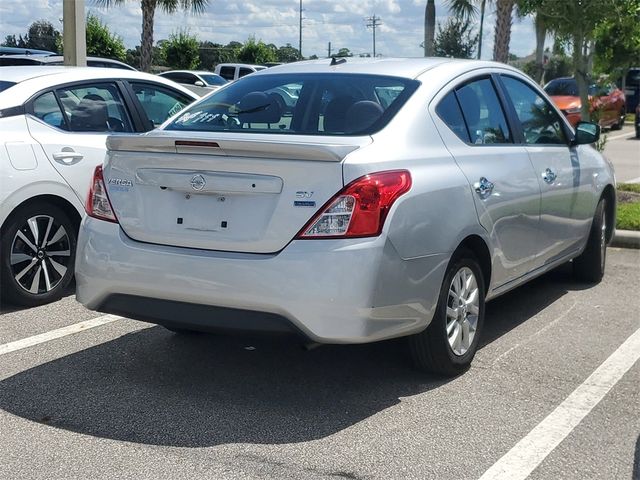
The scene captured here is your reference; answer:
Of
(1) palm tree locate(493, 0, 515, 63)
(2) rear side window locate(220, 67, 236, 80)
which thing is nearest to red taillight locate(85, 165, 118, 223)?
(1) palm tree locate(493, 0, 515, 63)

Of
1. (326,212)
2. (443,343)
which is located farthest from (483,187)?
(326,212)

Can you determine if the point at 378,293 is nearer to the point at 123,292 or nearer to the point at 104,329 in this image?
the point at 123,292

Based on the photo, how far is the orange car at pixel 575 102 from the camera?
21094mm

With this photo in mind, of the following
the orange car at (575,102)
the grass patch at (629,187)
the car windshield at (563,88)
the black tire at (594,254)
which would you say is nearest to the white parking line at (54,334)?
the black tire at (594,254)

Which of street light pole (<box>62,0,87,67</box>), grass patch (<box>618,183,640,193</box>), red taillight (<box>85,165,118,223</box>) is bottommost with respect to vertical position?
grass patch (<box>618,183,640,193</box>)

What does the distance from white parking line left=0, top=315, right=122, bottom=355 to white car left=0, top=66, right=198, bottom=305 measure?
606 mm

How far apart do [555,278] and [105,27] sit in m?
29.8

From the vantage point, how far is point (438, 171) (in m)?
4.61

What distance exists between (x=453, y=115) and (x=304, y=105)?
2.71 feet

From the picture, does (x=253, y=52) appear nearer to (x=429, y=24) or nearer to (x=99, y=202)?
(x=429, y=24)

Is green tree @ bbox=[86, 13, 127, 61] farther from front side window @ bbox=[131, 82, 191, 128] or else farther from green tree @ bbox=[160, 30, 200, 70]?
front side window @ bbox=[131, 82, 191, 128]

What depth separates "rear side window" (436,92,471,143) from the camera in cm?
496

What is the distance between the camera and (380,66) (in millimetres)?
5285

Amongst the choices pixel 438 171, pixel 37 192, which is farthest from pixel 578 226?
pixel 37 192
